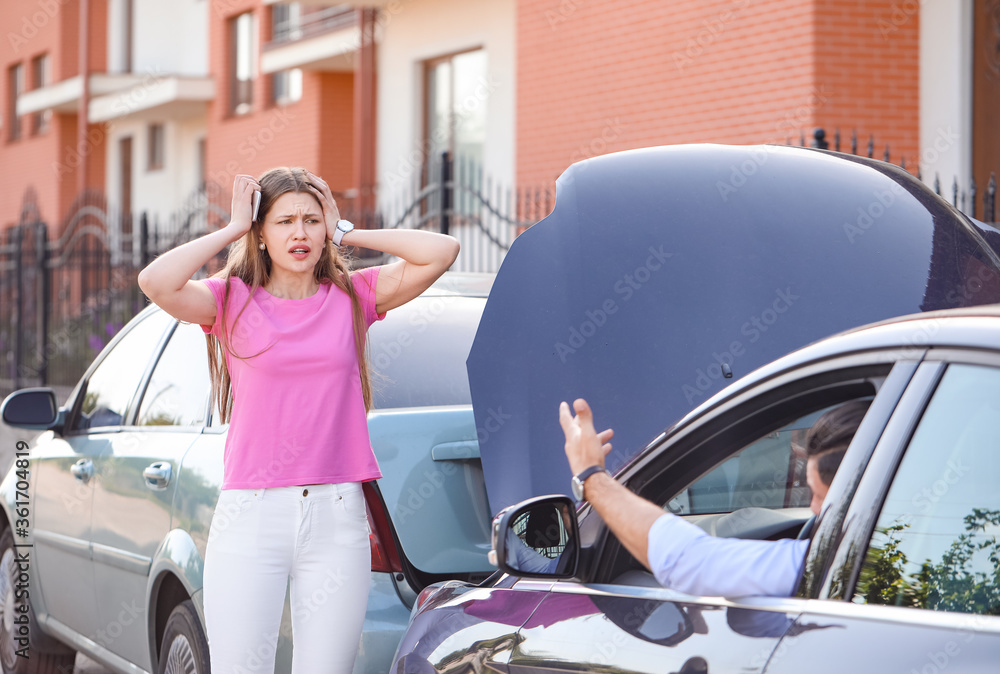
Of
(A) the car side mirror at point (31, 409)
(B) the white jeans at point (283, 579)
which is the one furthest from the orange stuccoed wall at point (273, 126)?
(B) the white jeans at point (283, 579)

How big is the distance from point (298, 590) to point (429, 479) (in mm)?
546

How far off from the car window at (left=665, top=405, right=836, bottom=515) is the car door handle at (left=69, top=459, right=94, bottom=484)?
279 cm

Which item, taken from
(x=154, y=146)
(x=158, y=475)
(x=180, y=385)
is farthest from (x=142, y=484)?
(x=154, y=146)

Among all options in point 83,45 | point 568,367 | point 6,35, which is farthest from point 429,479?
point 6,35

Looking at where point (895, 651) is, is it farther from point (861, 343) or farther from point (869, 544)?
point (861, 343)

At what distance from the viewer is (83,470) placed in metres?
5.11

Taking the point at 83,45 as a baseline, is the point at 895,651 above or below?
below

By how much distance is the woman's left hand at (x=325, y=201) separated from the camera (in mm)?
3520

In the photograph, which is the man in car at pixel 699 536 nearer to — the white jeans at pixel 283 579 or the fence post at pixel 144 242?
the white jeans at pixel 283 579

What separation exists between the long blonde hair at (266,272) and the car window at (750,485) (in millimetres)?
943

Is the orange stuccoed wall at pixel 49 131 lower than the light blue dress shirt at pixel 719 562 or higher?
higher

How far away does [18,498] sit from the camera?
585 cm

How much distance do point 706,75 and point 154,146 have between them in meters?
17.9

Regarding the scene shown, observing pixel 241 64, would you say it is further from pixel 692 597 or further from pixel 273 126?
pixel 692 597
